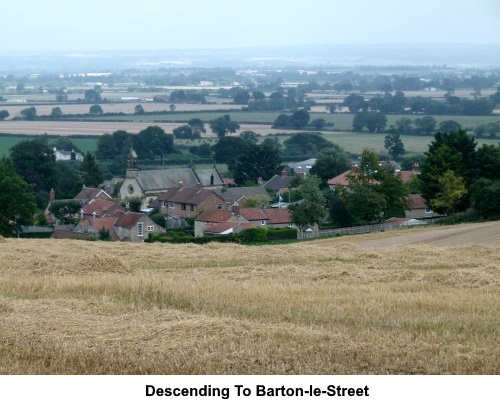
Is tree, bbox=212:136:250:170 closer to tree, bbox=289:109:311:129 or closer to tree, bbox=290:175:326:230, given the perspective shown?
tree, bbox=289:109:311:129

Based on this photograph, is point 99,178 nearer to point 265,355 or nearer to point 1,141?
point 1,141

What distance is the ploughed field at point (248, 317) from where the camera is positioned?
9.74 metres

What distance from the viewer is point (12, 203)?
4747cm

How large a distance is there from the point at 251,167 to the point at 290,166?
1349cm

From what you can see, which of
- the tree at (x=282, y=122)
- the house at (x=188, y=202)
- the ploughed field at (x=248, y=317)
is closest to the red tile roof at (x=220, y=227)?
the house at (x=188, y=202)

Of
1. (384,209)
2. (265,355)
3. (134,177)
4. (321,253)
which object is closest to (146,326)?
(265,355)

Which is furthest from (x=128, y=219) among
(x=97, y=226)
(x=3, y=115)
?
(x=3, y=115)

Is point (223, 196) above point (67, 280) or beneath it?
beneath

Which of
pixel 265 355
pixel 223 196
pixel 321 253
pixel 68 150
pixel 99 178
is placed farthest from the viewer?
pixel 68 150

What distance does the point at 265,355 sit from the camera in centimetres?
988

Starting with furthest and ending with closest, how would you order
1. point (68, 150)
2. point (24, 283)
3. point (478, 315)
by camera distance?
point (68, 150)
point (24, 283)
point (478, 315)

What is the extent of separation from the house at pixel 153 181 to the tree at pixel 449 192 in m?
27.1

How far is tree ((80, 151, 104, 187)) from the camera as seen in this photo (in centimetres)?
7962

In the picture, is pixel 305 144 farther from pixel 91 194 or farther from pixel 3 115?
pixel 3 115
